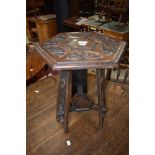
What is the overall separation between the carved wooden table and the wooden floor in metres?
0.09

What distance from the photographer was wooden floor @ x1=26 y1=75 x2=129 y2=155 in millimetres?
2082

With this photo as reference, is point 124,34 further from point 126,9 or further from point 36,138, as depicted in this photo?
point 36,138

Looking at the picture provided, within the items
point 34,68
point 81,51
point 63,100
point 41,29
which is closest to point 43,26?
point 41,29

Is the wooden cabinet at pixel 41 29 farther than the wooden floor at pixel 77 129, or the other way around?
the wooden cabinet at pixel 41 29

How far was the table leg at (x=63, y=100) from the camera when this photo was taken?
82.3 inches

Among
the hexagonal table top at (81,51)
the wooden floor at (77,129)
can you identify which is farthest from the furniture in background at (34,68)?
the hexagonal table top at (81,51)

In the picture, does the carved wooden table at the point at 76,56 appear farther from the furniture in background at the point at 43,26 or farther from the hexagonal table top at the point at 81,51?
the furniture in background at the point at 43,26

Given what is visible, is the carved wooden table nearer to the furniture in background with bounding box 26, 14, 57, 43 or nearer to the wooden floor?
the wooden floor

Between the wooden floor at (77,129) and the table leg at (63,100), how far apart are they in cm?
8
